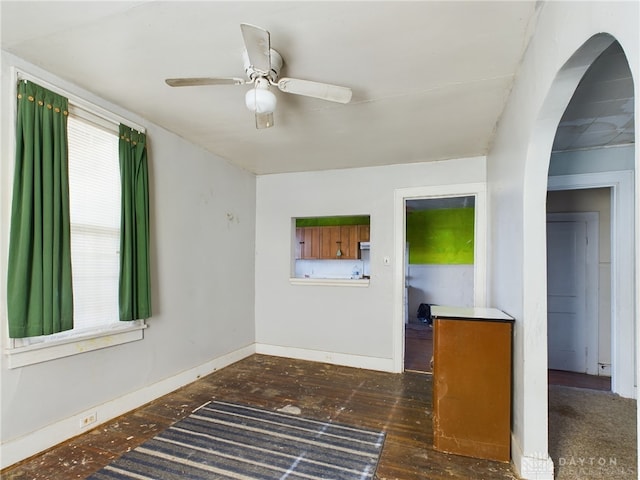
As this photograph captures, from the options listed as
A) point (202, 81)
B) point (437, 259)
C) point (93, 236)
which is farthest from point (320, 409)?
point (437, 259)

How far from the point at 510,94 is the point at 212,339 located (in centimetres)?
353

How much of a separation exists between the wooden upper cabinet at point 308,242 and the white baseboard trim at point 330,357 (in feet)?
10.1

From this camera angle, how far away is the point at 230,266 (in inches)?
154

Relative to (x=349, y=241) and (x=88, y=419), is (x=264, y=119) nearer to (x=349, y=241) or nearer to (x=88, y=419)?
(x=88, y=419)

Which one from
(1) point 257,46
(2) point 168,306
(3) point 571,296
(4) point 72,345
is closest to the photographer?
(1) point 257,46

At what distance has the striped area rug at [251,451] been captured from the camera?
1.88 meters

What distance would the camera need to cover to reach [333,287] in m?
4.04

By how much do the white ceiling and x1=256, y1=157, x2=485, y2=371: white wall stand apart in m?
0.87

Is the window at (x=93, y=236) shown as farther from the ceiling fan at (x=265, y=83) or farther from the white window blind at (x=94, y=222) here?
the ceiling fan at (x=265, y=83)

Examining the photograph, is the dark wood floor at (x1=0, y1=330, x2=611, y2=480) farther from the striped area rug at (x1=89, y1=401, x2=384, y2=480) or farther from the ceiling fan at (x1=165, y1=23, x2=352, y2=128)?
the ceiling fan at (x1=165, y1=23, x2=352, y2=128)

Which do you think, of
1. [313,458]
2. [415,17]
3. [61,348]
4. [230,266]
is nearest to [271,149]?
[230,266]

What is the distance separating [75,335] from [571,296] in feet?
16.3

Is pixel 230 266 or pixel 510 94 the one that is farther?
pixel 230 266

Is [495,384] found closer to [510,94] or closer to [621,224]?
[510,94]
